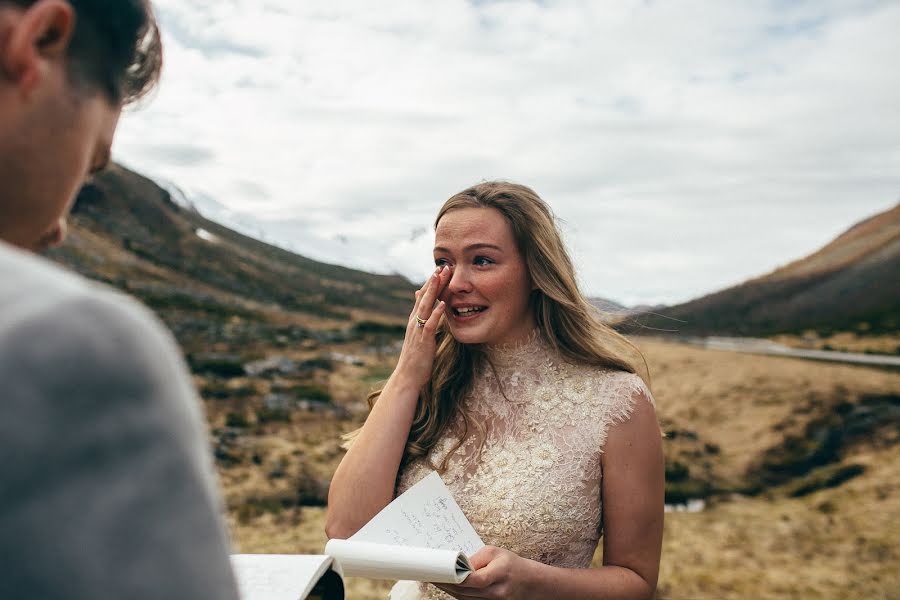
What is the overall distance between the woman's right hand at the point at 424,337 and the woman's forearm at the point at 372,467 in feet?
0.30

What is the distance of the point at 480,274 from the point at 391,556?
5.14 feet

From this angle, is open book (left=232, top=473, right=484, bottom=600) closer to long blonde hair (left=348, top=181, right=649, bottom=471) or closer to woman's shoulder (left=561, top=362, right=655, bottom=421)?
long blonde hair (left=348, top=181, right=649, bottom=471)

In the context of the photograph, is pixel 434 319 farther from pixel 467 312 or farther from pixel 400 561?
pixel 400 561

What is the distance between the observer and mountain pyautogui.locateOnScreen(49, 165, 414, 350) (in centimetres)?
5256

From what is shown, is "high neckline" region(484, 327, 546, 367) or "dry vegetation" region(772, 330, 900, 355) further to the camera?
"dry vegetation" region(772, 330, 900, 355)

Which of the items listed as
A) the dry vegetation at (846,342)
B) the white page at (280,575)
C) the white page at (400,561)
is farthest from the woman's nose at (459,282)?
the dry vegetation at (846,342)

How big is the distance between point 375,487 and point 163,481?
2.65 m

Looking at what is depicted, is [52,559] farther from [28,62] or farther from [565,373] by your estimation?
[565,373]

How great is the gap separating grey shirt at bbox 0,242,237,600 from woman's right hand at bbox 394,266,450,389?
2.77 meters

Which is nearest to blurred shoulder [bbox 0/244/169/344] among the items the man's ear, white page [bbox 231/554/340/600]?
the man's ear

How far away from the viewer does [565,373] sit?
3596mm

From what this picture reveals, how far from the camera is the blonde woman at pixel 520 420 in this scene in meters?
3.11

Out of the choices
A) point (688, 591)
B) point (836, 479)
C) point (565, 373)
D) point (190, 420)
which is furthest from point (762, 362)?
point (190, 420)

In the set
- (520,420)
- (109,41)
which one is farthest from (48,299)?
(520,420)
